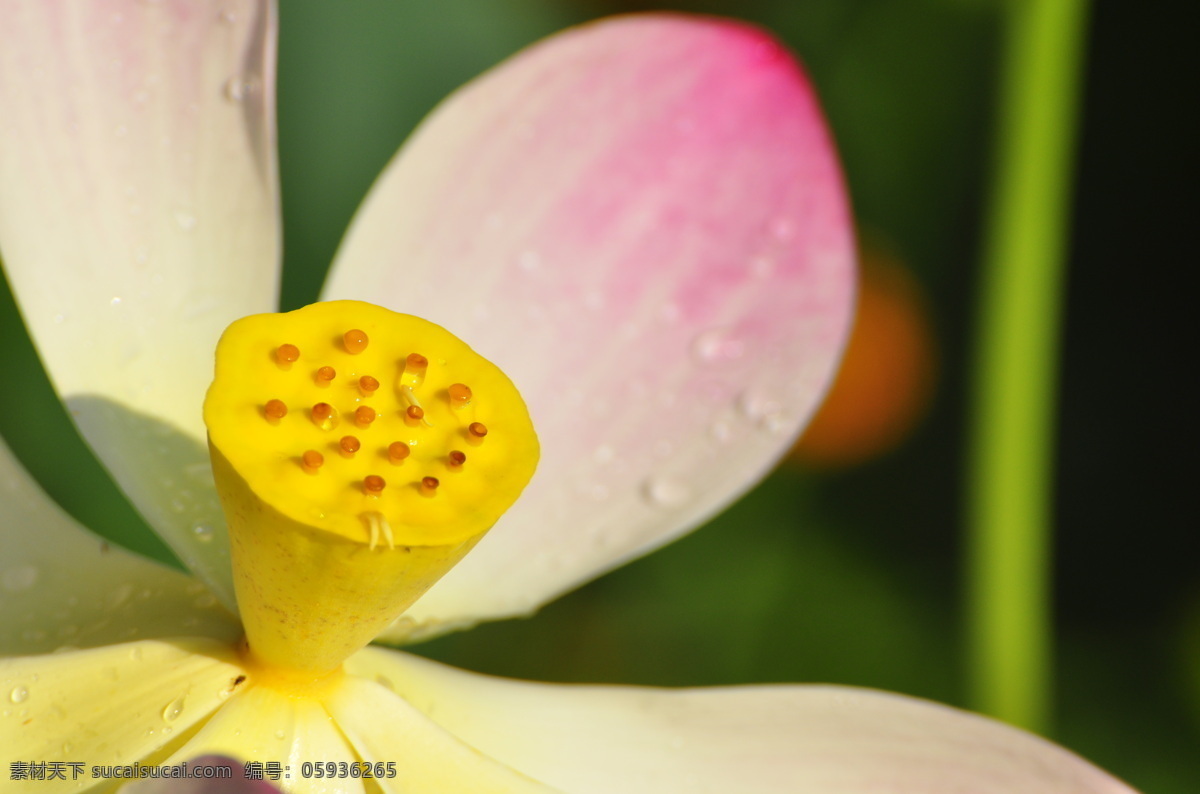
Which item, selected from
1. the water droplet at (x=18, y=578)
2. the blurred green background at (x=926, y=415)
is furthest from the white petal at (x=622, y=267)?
the blurred green background at (x=926, y=415)

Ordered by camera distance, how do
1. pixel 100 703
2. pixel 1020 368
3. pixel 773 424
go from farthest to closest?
pixel 1020 368 < pixel 773 424 < pixel 100 703

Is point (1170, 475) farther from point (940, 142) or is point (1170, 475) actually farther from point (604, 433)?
point (604, 433)

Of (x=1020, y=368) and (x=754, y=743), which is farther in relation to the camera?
(x=1020, y=368)

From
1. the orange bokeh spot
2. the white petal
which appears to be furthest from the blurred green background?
the white petal

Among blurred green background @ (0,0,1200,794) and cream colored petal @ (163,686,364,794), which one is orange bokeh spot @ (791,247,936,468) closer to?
blurred green background @ (0,0,1200,794)

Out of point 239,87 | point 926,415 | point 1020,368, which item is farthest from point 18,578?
point 926,415

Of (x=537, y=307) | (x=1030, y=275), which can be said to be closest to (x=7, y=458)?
(x=537, y=307)

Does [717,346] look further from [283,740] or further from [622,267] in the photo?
[283,740]
